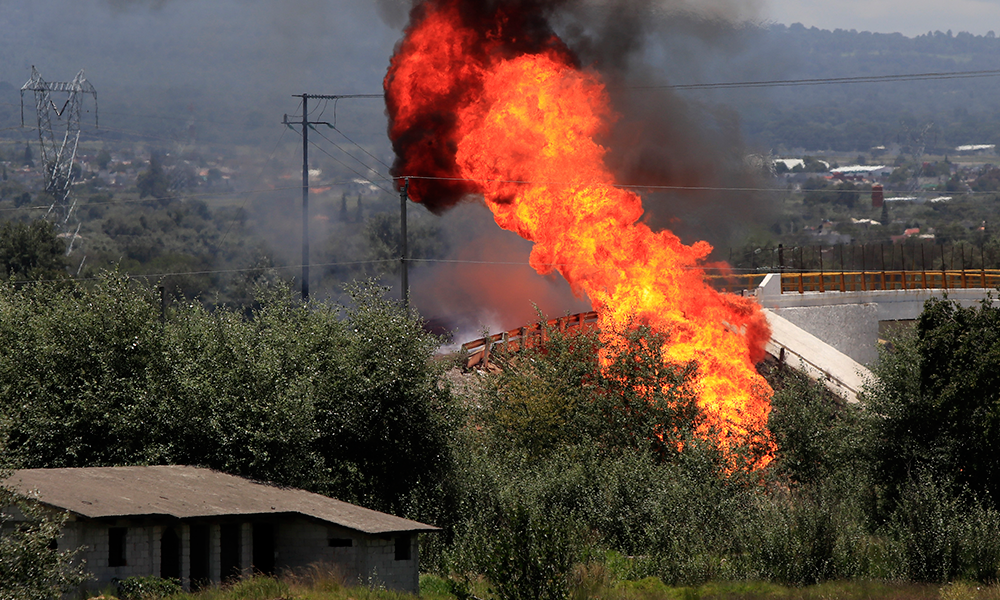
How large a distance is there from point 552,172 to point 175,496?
25.8 m

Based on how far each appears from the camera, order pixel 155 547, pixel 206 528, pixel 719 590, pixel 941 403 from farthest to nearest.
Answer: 1. pixel 941 403
2. pixel 719 590
3. pixel 206 528
4. pixel 155 547

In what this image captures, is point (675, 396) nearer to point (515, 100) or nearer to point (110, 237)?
point (515, 100)

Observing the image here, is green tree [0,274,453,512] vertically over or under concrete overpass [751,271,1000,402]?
under

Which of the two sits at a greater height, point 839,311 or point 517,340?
point 839,311

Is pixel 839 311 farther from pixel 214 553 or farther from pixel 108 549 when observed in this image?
pixel 108 549

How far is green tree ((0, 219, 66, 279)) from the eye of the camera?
102125 millimetres

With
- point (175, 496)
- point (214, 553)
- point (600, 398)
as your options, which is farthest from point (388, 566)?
point (600, 398)

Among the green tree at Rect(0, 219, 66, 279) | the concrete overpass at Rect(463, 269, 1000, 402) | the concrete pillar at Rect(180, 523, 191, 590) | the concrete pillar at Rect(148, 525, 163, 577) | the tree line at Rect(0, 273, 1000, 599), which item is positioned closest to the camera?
the concrete pillar at Rect(148, 525, 163, 577)

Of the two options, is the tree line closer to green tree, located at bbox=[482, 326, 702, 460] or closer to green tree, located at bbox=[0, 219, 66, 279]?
green tree, located at bbox=[482, 326, 702, 460]

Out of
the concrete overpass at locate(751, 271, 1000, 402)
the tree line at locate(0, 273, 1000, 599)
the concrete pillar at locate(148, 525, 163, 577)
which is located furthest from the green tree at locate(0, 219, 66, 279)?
the concrete pillar at locate(148, 525, 163, 577)

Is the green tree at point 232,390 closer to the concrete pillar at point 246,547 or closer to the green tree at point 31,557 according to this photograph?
the concrete pillar at point 246,547

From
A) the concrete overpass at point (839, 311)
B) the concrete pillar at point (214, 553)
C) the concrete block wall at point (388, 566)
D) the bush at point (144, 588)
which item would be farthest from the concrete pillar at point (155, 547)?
the concrete overpass at point (839, 311)

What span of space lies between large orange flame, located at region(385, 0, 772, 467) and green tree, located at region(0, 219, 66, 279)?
56.2 metres

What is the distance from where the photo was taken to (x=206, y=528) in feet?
108
